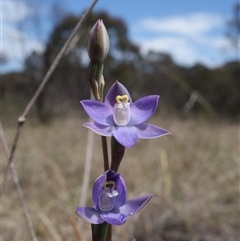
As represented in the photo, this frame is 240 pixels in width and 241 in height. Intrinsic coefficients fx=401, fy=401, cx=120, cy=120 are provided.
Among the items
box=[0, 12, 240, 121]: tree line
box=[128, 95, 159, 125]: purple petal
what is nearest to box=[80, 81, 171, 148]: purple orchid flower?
box=[128, 95, 159, 125]: purple petal

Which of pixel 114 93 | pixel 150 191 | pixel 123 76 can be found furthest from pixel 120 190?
pixel 123 76

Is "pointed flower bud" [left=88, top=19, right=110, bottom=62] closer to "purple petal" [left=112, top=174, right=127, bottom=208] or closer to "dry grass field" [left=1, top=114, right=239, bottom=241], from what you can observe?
"purple petal" [left=112, top=174, right=127, bottom=208]

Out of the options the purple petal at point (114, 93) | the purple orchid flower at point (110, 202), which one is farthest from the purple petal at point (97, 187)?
the purple petal at point (114, 93)

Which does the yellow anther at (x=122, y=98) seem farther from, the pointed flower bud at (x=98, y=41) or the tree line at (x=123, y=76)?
the tree line at (x=123, y=76)

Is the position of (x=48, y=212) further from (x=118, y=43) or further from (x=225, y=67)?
(x=225, y=67)

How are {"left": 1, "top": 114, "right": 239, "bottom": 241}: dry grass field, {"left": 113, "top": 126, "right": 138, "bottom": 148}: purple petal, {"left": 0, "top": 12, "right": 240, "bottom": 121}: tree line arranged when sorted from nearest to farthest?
{"left": 113, "top": 126, "right": 138, "bottom": 148}: purple petal → {"left": 1, "top": 114, "right": 239, "bottom": 241}: dry grass field → {"left": 0, "top": 12, "right": 240, "bottom": 121}: tree line

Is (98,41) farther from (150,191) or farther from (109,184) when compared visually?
(150,191)

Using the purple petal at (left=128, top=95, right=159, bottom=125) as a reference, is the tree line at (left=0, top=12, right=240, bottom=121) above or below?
above
